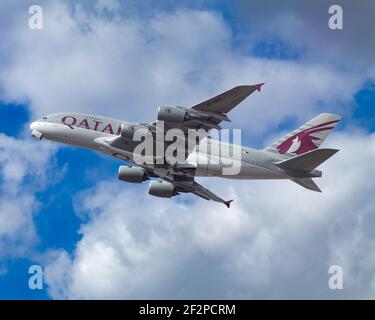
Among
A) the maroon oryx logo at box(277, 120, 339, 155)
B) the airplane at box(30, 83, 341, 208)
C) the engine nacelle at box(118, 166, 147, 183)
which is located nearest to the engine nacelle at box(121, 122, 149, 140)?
the airplane at box(30, 83, 341, 208)

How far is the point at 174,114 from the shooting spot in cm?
6625

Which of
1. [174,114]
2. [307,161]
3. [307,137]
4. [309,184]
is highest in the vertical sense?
[307,137]

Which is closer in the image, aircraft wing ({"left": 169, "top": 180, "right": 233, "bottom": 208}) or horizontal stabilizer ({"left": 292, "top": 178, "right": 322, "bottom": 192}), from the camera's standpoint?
horizontal stabilizer ({"left": 292, "top": 178, "right": 322, "bottom": 192})

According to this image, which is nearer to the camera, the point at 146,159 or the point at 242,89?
the point at 242,89

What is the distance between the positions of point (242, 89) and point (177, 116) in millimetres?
7102

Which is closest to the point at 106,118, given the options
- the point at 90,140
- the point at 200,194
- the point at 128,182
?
the point at 90,140

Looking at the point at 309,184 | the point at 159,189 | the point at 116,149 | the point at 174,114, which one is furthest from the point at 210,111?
the point at 159,189

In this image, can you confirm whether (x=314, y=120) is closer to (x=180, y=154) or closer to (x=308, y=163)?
(x=308, y=163)

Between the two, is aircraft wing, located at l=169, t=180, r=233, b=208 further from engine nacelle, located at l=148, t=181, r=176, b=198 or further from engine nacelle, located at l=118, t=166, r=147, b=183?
engine nacelle, located at l=118, t=166, r=147, b=183

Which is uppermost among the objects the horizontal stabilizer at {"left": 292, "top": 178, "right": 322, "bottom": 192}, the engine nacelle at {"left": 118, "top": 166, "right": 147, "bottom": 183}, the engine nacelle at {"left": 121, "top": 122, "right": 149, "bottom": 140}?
the engine nacelle at {"left": 121, "top": 122, "right": 149, "bottom": 140}

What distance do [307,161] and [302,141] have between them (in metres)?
9.23

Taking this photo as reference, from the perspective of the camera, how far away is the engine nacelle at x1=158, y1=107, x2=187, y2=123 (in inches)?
2608

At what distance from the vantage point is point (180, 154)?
7206 centimetres

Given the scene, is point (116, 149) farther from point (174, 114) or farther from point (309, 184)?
point (309, 184)
